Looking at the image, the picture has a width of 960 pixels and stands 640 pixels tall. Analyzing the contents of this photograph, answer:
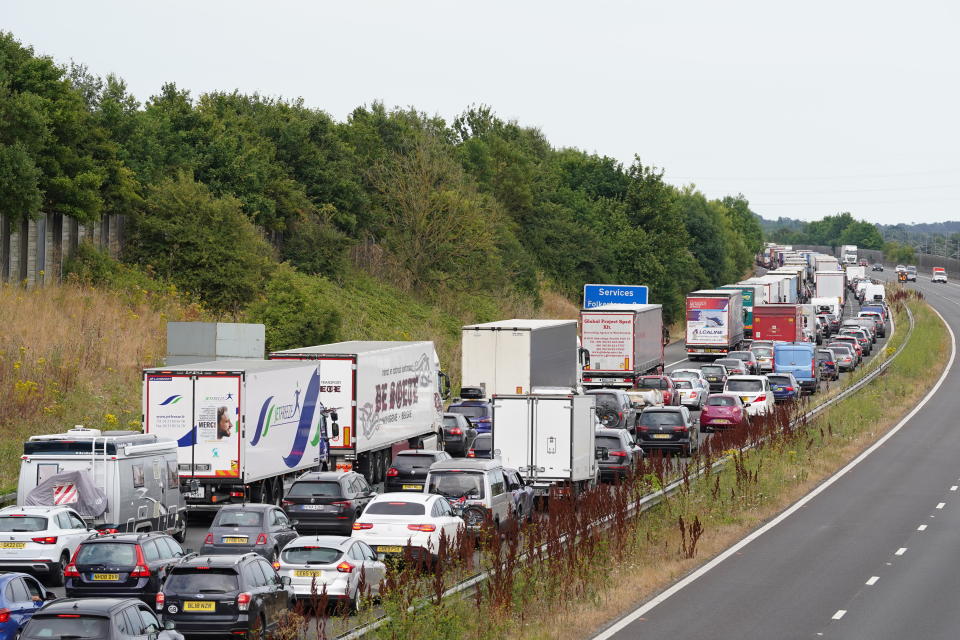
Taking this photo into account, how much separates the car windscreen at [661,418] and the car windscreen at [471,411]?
5.45 m

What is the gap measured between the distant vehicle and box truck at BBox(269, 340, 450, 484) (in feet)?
20.7

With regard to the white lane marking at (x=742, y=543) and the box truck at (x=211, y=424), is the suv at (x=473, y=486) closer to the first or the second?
the white lane marking at (x=742, y=543)

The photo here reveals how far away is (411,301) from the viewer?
7681 centimetres

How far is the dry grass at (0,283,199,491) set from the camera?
37062 millimetres

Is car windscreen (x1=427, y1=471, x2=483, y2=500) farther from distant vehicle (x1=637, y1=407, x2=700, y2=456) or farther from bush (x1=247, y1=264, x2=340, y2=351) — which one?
bush (x1=247, y1=264, x2=340, y2=351)

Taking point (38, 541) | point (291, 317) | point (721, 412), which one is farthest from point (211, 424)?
point (291, 317)

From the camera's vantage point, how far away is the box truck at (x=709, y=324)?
7350 centimetres

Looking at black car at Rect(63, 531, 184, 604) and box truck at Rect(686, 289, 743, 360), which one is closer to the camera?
black car at Rect(63, 531, 184, 604)

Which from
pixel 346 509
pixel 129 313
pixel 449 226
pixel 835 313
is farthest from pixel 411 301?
pixel 346 509

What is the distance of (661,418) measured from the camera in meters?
41.5

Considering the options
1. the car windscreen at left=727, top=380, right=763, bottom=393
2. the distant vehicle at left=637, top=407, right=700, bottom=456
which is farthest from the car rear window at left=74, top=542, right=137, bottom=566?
the car windscreen at left=727, top=380, right=763, bottom=393

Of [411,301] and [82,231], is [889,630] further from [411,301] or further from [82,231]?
[411,301]

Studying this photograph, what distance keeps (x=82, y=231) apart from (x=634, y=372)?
22.5 meters

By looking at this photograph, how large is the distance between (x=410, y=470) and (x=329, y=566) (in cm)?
1166
